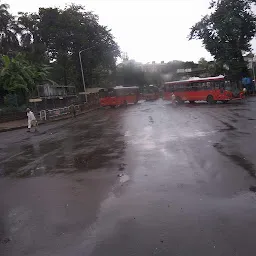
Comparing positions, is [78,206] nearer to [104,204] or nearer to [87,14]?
[104,204]

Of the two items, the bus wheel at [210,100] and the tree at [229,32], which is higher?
the tree at [229,32]

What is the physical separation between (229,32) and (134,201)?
139 feet

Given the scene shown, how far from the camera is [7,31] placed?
44625 mm

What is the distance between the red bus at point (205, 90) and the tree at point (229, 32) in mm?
11005

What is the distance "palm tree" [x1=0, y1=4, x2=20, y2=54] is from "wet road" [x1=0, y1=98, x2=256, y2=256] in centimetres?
3687

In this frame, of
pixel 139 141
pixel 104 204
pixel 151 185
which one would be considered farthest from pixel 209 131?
pixel 104 204

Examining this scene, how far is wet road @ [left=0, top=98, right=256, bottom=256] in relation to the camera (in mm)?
4449

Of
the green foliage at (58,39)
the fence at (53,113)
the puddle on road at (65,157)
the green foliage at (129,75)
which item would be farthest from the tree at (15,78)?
the green foliage at (129,75)

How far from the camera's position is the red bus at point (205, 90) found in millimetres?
32406

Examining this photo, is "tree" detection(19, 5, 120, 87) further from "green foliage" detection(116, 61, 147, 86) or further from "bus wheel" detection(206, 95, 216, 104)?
"green foliage" detection(116, 61, 147, 86)

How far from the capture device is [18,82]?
32812 mm

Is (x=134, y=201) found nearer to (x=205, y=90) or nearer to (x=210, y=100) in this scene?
(x=210, y=100)

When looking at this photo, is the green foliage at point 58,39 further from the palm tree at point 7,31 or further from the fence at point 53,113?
the fence at point 53,113

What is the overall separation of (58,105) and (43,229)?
119 feet
